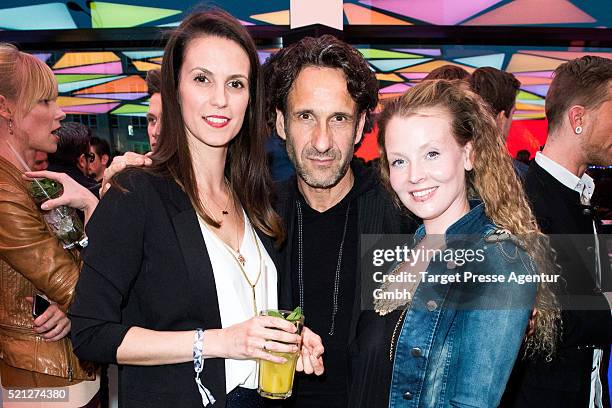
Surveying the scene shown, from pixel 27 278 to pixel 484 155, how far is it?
1.56 m

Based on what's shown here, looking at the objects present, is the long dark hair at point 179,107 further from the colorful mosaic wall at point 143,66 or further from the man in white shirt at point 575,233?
the colorful mosaic wall at point 143,66

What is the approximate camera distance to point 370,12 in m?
5.70

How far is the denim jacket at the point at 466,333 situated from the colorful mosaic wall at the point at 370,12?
4636mm

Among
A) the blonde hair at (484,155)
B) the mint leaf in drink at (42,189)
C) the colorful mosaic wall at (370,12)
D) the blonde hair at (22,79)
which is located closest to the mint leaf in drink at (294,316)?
the blonde hair at (484,155)

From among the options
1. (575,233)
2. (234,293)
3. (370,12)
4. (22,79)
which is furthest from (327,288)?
(370,12)

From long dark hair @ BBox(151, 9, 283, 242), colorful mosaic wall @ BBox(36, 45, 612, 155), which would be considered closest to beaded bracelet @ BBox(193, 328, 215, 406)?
long dark hair @ BBox(151, 9, 283, 242)

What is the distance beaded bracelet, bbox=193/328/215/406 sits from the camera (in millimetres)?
1323

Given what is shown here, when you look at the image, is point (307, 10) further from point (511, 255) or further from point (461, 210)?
point (511, 255)

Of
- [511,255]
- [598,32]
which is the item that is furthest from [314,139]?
[598,32]

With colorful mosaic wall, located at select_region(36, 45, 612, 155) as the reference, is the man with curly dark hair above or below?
below

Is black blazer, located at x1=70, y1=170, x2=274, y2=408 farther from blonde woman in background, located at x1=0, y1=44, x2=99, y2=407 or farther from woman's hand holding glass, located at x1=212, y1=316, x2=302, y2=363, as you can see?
blonde woman in background, located at x1=0, y1=44, x2=99, y2=407

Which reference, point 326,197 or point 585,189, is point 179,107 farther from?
point 585,189

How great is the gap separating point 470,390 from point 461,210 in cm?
52

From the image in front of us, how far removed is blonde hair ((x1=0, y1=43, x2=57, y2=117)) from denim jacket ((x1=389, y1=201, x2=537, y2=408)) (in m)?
1.62
